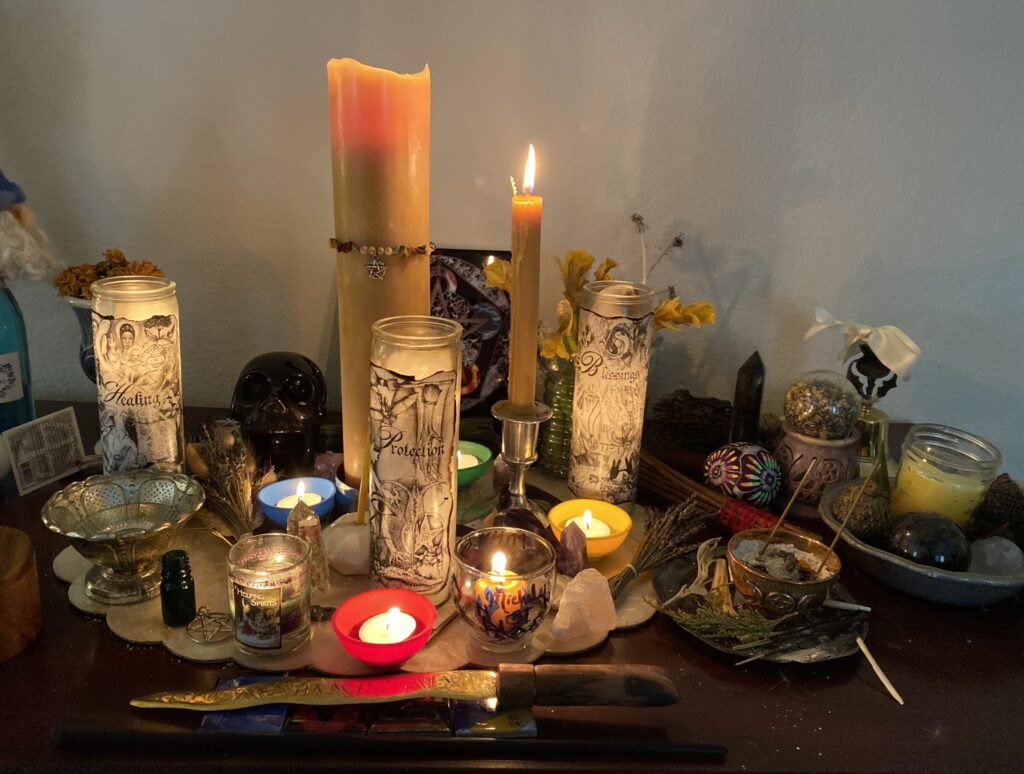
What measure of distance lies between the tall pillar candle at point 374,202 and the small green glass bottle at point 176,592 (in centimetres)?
22

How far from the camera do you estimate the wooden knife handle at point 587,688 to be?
50 centimetres

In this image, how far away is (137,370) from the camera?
0.69 metres

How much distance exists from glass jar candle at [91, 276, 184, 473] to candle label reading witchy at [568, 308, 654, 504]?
396 mm

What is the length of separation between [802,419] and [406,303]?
0.43 meters

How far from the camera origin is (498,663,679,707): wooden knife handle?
0.50m

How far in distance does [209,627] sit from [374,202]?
1.26 ft

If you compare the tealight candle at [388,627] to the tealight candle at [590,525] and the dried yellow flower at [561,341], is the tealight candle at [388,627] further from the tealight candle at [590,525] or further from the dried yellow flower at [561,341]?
the dried yellow flower at [561,341]

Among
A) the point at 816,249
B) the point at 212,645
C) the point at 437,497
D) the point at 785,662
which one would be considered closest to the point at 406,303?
the point at 437,497

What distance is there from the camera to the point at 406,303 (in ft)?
2.37

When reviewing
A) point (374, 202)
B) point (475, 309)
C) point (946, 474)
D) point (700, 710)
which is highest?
point (374, 202)

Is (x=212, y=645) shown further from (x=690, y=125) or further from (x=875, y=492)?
Answer: (x=690, y=125)

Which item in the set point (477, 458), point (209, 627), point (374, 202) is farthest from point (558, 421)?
point (209, 627)

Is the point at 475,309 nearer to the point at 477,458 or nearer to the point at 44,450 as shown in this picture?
the point at 477,458

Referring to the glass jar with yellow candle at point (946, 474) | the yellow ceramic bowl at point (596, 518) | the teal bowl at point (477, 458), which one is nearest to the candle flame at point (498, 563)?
the yellow ceramic bowl at point (596, 518)
